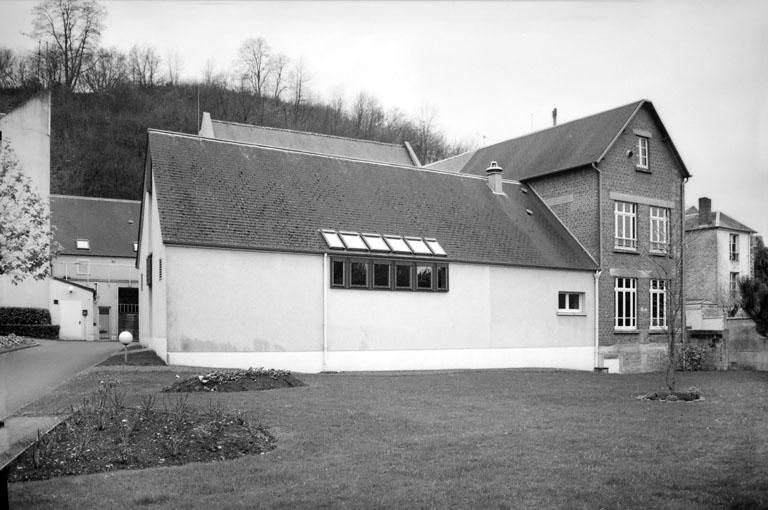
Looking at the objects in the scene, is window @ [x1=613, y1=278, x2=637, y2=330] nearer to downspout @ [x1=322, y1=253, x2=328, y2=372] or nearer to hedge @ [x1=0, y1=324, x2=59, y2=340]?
downspout @ [x1=322, y1=253, x2=328, y2=372]

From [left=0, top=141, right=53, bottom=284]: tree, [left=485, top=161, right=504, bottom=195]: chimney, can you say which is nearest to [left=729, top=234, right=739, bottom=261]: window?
[left=485, top=161, right=504, bottom=195]: chimney

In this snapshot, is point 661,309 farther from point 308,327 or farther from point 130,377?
point 130,377

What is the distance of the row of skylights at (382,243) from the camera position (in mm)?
23234

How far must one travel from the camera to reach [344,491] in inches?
283

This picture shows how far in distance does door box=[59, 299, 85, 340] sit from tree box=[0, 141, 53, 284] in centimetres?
1337

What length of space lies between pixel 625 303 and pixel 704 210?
24.8 meters

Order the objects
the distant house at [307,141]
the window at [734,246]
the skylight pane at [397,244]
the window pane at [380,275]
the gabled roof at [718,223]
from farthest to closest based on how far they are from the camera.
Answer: the window at [734,246]
the gabled roof at [718,223]
the distant house at [307,141]
the skylight pane at [397,244]
the window pane at [380,275]

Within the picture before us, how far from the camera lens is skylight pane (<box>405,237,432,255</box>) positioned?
969 inches

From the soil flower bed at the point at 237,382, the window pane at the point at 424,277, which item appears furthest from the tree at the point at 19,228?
the window pane at the point at 424,277

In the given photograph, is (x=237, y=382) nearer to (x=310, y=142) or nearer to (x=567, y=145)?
(x=567, y=145)

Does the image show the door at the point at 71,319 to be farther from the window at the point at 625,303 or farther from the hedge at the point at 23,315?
the window at the point at 625,303

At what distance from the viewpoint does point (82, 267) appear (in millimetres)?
47375

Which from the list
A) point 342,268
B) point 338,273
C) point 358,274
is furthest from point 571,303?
point 338,273

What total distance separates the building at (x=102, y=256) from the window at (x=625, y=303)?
3046 cm
